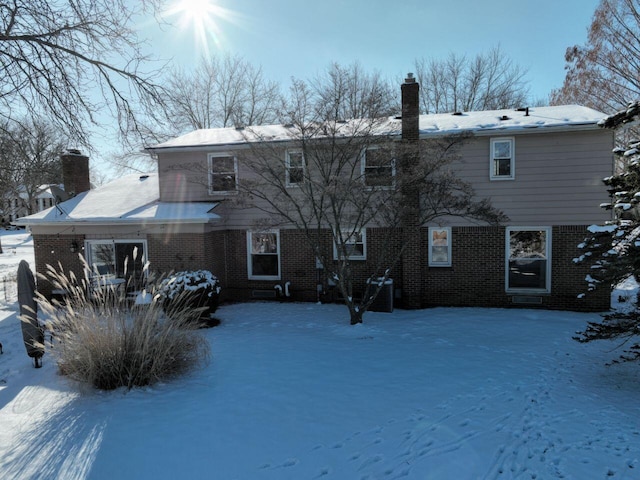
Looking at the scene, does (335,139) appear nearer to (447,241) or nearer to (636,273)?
(447,241)

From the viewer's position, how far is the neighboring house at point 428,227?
37.2ft

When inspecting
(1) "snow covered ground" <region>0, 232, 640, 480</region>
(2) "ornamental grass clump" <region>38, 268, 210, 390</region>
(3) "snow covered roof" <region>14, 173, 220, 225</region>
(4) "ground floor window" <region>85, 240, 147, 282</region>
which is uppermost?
(3) "snow covered roof" <region>14, 173, 220, 225</region>

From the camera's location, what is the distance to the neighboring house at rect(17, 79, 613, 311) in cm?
1134

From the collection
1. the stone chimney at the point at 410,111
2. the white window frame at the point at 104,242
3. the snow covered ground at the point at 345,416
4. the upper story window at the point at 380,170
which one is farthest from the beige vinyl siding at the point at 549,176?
the snow covered ground at the point at 345,416

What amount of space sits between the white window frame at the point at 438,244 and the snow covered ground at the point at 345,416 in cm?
415

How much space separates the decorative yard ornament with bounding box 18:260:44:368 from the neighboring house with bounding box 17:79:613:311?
4.98m

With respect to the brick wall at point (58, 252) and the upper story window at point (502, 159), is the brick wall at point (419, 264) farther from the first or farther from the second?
the upper story window at point (502, 159)

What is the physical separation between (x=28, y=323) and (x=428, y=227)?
10.1 m

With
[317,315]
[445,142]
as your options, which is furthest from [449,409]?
[445,142]

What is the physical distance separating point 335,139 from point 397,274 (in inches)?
194

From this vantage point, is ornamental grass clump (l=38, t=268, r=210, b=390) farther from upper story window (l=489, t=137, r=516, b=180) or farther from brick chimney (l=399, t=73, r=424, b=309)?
upper story window (l=489, t=137, r=516, b=180)

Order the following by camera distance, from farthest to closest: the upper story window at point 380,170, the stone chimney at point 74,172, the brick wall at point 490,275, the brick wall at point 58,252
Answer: the stone chimney at point 74,172
the brick wall at point 58,252
the brick wall at point 490,275
the upper story window at point 380,170

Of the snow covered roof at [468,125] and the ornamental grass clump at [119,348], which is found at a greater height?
the snow covered roof at [468,125]

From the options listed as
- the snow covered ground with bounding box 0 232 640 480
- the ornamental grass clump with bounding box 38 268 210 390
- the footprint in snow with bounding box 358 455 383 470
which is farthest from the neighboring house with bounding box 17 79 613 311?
the footprint in snow with bounding box 358 455 383 470
